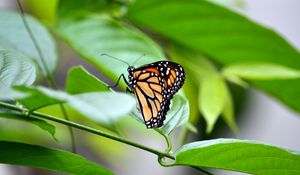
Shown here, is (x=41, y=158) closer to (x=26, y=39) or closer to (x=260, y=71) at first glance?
(x=26, y=39)

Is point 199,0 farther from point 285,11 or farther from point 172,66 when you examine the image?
point 285,11

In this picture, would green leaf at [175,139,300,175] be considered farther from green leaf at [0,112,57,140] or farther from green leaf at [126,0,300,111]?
green leaf at [126,0,300,111]

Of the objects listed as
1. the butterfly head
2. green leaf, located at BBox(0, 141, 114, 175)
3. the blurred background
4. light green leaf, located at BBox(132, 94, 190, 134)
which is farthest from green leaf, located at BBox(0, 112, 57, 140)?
the blurred background

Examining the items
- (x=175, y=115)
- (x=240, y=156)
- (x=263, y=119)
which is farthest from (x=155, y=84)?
(x=263, y=119)

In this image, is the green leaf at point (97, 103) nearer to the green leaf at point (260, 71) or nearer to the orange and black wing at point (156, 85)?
the orange and black wing at point (156, 85)

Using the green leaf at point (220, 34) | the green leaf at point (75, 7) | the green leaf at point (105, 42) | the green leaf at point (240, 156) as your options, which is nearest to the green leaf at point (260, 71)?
the green leaf at point (220, 34)

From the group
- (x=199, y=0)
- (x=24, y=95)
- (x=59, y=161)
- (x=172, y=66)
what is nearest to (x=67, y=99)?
(x=24, y=95)
